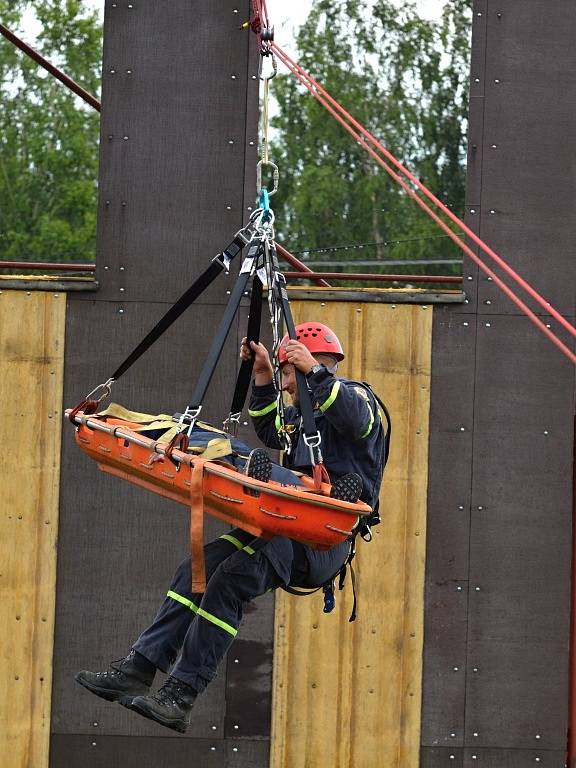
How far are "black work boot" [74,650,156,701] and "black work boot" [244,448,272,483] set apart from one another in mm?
935

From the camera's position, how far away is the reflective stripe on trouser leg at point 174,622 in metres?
5.25

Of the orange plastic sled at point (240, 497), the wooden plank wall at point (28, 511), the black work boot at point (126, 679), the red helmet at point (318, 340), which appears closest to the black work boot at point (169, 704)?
the black work boot at point (126, 679)

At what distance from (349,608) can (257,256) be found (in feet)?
8.76

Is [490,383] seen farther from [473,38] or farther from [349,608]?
[473,38]

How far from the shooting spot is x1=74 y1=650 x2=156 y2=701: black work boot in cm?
522

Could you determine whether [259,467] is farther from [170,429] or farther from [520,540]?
[520,540]

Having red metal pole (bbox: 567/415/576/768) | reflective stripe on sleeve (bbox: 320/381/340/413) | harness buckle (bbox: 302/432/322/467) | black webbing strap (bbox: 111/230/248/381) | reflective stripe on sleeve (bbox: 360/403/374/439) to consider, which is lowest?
red metal pole (bbox: 567/415/576/768)

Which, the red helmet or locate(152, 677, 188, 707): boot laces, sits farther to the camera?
the red helmet

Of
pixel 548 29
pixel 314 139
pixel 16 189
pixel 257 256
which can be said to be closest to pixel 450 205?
pixel 314 139

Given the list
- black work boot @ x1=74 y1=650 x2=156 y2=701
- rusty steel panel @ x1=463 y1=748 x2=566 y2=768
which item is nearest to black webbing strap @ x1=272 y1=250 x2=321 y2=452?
black work boot @ x1=74 y1=650 x2=156 y2=701

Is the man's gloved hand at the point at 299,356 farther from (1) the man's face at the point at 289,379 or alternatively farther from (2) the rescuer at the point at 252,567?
(1) the man's face at the point at 289,379

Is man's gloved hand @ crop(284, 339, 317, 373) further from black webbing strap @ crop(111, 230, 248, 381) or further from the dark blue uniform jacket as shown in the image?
black webbing strap @ crop(111, 230, 248, 381)

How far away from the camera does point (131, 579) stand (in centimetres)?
744

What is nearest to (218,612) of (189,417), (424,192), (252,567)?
(252,567)
